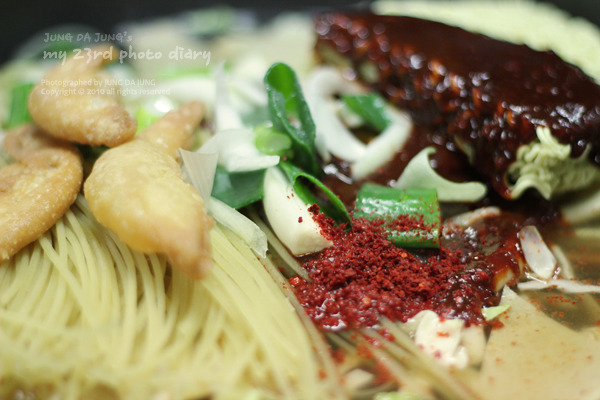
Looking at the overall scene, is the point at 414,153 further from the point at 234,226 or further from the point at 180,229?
the point at 180,229

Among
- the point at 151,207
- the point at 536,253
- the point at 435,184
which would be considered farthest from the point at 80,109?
the point at 536,253

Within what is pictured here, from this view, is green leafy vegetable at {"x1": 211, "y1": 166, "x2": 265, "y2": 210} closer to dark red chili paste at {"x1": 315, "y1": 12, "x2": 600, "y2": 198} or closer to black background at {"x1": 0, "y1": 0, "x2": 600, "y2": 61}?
dark red chili paste at {"x1": 315, "y1": 12, "x2": 600, "y2": 198}

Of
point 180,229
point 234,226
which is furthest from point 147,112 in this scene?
point 180,229

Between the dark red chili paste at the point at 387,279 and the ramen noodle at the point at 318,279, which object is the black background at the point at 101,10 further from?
the dark red chili paste at the point at 387,279

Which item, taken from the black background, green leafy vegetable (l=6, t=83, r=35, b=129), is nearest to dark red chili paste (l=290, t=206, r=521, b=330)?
green leafy vegetable (l=6, t=83, r=35, b=129)

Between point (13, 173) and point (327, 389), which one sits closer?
point (327, 389)

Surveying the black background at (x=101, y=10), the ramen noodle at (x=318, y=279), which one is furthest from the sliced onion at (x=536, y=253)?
the black background at (x=101, y=10)
